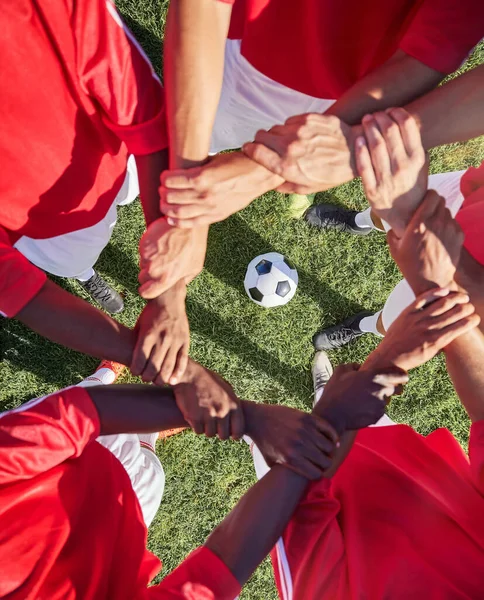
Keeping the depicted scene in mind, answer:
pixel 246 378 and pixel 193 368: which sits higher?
pixel 193 368

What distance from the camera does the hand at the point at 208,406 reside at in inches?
63.1

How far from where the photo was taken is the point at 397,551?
4.48 ft

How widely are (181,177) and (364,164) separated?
56 cm

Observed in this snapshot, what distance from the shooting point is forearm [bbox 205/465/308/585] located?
141 cm

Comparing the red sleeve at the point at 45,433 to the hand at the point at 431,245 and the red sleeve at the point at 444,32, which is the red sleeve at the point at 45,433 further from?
the red sleeve at the point at 444,32

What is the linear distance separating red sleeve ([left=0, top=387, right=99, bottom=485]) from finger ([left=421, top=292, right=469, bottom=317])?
1175 millimetres

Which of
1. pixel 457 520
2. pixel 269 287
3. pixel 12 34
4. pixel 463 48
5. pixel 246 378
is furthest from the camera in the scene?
pixel 246 378

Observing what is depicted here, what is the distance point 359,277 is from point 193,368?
5.44ft

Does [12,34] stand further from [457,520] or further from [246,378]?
[246,378]

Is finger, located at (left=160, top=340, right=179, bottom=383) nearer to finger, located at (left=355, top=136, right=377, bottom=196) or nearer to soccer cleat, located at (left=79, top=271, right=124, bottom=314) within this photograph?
finger, located at (left=355, top=136, right=377, bottom=196)

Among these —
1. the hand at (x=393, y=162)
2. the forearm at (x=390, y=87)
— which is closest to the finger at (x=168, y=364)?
the hand at (x=393, y=162)

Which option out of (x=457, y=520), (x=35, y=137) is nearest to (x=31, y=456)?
(x=35, y=137)

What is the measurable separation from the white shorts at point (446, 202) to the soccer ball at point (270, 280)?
2.23 ft

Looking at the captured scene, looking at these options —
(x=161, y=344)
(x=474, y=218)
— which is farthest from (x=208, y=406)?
(x=474, y=218)
